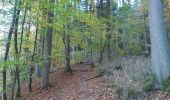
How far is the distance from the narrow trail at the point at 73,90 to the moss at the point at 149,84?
129cm

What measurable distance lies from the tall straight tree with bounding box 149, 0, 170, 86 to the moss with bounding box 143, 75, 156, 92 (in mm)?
186

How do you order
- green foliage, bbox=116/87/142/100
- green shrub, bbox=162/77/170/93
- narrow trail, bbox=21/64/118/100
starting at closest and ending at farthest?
green shrub, bbox=162/77/170/93
green foliage, bbox=116/87/142/100
narrow trail, bbox=21/64/118/100

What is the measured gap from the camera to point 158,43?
10.3 m

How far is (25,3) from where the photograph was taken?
15750 millimetres

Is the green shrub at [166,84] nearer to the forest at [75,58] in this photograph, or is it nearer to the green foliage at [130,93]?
the forest at [75,58]

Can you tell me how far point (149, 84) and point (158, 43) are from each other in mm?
1509

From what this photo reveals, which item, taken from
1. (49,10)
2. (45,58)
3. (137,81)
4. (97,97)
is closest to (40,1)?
(49,10)

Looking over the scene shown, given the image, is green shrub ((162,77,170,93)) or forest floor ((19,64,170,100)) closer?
green shrub ((162,77,170,93))

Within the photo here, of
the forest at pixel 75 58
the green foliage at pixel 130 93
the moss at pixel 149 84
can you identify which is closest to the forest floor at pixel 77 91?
the forest at pixel 75 58

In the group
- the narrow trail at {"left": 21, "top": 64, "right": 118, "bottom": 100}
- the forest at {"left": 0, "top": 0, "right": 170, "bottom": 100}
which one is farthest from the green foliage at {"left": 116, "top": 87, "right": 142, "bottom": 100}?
the narrow trail at {"left": 21, "top": 64, "right": 118, "bottom": 100}

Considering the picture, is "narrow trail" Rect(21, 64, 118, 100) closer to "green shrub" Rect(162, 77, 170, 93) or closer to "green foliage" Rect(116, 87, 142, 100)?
"green foliage" Rect(116, 87, 142, 100)

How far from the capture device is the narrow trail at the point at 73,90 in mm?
12537

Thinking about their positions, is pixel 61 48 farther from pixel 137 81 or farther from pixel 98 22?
pixel 137 81

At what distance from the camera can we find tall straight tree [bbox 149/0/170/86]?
33.1ft
